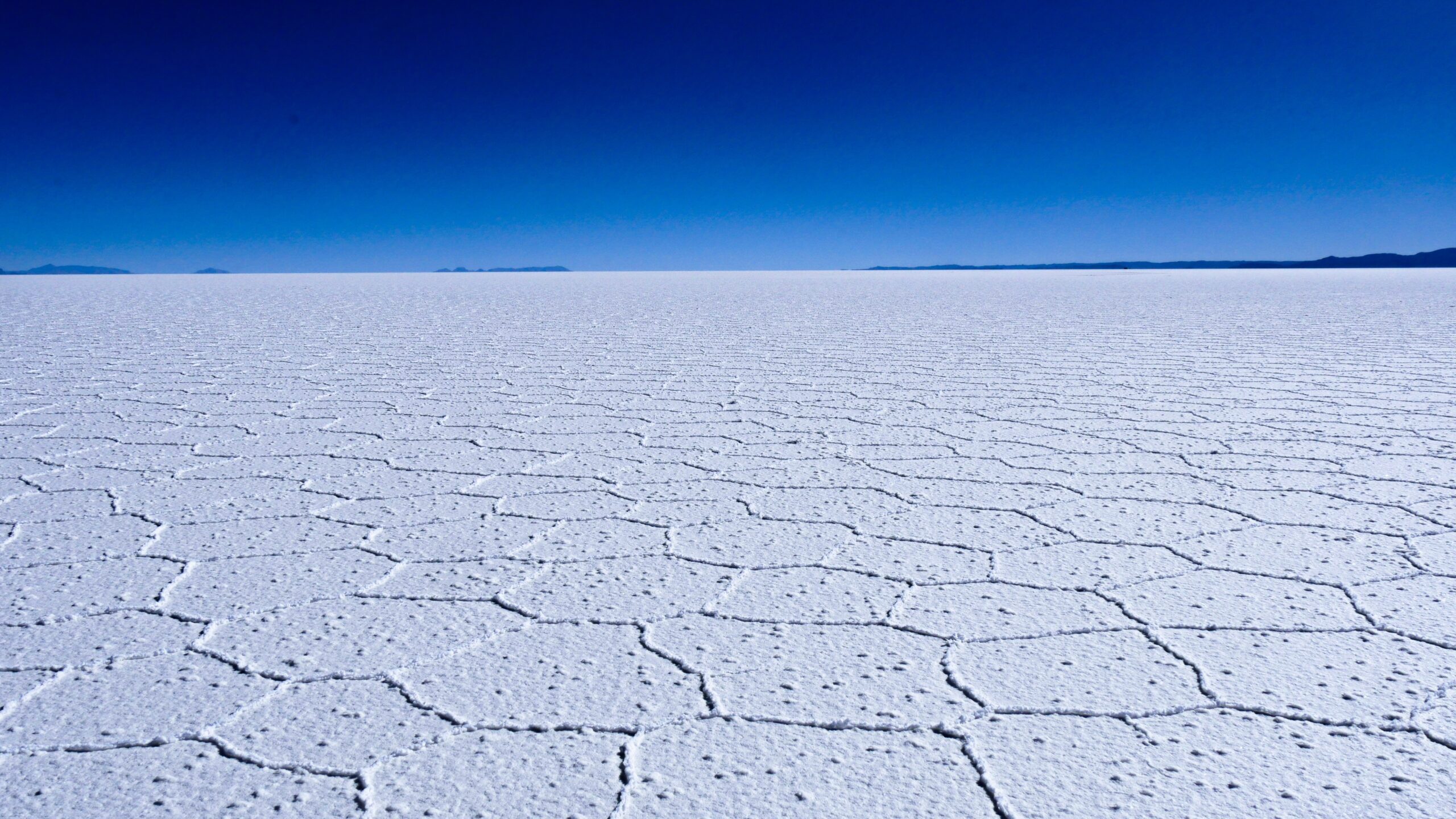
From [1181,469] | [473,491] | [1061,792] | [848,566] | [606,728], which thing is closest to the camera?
[1061,792]

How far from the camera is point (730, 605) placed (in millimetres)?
1479

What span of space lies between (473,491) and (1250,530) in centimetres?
152

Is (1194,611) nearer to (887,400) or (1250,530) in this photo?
(1250,530)

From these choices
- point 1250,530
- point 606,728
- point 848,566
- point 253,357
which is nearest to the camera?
point 606,728

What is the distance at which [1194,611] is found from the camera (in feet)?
4.72

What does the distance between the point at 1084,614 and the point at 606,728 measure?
708 millimetres

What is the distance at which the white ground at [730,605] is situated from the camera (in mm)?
1013

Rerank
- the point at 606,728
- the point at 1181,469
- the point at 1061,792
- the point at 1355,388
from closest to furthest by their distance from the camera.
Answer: the point at 1061,792
the point at 606,728
the point at 1181,469
the point at 1355,388

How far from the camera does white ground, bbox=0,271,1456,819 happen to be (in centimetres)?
101

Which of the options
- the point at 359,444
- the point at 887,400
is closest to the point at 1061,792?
the point at 359,444

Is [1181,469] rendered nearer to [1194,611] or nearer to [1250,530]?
[1250,530]

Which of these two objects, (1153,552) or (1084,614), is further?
(1153,552)

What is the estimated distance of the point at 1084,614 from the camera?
1.43m

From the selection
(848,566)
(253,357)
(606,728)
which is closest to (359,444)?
(848,566)
